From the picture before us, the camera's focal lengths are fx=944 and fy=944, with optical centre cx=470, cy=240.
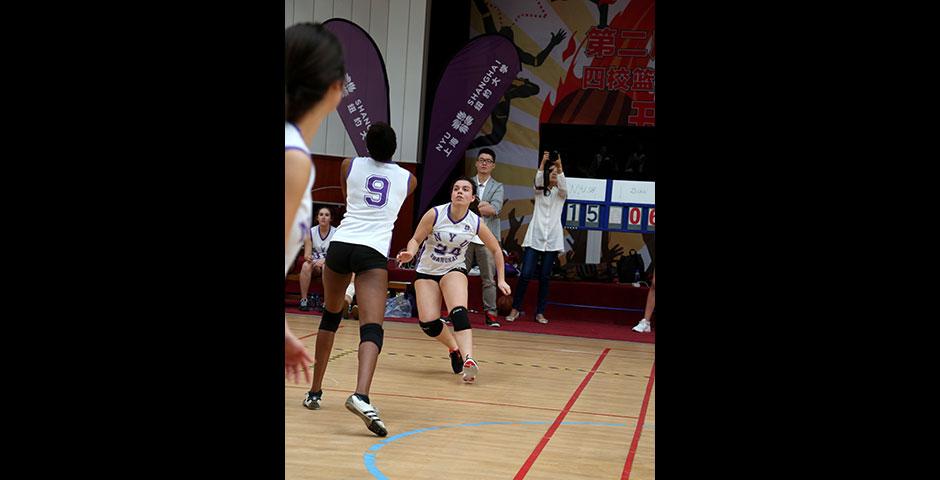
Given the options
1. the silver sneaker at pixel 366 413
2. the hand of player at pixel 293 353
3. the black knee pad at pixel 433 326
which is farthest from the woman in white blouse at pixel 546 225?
the hand of player at pixel 293 353

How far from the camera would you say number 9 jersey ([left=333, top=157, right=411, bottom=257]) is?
4152 millimetres

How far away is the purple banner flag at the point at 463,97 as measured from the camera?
9711 millimetres

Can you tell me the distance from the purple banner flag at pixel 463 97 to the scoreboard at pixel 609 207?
1288 millimetres

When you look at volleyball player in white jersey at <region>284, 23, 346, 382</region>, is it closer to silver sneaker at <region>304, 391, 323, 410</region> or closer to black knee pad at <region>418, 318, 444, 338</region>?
silver sneaker at <region>304, 391, 323, 410</region>

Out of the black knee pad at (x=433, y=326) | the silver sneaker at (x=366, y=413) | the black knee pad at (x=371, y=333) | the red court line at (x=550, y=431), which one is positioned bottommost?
the red court line at (x=550, y=431)

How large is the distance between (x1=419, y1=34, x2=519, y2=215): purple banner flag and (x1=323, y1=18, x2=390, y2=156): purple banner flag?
231cm

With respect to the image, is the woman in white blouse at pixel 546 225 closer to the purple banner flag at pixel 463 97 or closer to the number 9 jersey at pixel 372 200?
the purple banner flag at pixel 463 97

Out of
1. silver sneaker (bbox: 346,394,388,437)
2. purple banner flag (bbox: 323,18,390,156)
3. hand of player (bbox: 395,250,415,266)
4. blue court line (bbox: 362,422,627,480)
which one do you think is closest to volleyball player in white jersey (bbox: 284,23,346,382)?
purple banner flag (bbox: 323,18,390,156)

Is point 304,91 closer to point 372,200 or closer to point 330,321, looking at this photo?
point 372,200

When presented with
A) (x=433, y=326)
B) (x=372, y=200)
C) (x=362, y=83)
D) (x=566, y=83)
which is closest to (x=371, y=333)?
(x=372, y=200)
